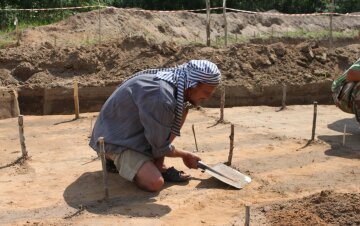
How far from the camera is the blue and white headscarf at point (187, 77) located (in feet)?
14.1

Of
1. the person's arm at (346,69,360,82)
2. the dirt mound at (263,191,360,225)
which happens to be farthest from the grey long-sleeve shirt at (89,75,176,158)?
the person's arm at (346,69,360,82)

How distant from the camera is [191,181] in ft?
16.1

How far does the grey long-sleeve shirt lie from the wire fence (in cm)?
641

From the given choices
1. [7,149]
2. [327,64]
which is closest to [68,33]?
[327,64]

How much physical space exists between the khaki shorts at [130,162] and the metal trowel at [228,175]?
529 mm

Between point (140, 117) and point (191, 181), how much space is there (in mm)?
889

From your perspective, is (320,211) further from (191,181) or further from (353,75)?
(353,75)

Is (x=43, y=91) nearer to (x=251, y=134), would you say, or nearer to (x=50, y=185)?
(x=251, y=134)

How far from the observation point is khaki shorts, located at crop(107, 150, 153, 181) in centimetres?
452

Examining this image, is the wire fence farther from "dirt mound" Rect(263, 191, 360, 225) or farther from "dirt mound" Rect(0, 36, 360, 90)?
"dirt mound" Rect(263, 191, 360, 225)

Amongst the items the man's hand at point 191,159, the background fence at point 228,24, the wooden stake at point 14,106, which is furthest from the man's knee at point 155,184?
the background fence at point 228,24

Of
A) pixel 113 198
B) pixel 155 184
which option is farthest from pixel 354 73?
pixel 113 198

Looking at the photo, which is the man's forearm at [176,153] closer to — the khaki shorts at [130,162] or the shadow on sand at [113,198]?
the khaki shorts at [130,162]

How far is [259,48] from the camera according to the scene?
10367 millimetres
